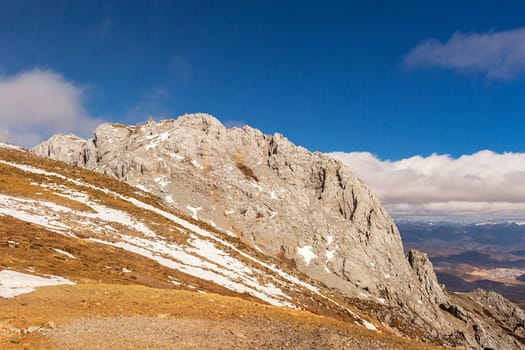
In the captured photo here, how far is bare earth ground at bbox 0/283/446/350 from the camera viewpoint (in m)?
13.6

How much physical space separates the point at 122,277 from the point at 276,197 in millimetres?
94477

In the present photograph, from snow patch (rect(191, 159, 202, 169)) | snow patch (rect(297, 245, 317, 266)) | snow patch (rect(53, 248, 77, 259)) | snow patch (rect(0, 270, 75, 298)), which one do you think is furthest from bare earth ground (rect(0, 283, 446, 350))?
snow patch (rect(191, 159, 202, 169))

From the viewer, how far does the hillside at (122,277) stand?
51.7 ft

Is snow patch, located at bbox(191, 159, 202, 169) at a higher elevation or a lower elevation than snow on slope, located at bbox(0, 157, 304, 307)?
higher

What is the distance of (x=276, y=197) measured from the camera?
119188 millimetres

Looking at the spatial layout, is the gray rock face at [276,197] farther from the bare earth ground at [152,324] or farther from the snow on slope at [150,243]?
the bare earth ground at [152,324]

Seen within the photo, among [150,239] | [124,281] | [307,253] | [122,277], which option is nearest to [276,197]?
[307,253]

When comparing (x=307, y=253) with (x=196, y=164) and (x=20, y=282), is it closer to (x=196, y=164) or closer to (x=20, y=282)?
(x=196, y=164)

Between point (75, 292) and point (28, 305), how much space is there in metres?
3.28

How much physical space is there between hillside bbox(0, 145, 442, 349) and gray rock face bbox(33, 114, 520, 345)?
4747 centimetres

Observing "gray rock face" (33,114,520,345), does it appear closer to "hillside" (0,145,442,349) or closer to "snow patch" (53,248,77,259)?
"hillside" (0,145,442,349)

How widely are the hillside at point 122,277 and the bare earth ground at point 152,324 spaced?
63 mm

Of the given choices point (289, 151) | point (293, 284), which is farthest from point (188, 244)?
point (289, 151)

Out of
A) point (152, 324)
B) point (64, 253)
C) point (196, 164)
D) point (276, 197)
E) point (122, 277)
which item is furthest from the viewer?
point (276, 197)
